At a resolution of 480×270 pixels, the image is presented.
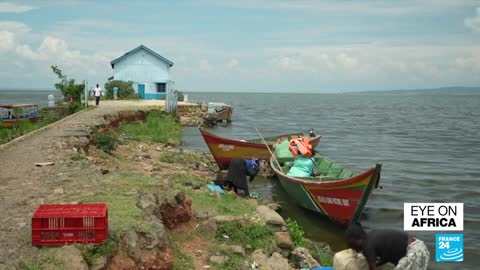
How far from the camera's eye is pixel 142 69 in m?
42.4

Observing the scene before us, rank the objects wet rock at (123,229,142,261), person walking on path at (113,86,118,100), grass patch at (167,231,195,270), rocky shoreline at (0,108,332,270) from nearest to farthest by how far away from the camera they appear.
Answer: rocky shoreline at (0,108,332,270)
wet rock at (123,229,142,261)
grass patch at (167,231,195,270)
person walking on path at (113,86,118,100)

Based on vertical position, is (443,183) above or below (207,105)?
below

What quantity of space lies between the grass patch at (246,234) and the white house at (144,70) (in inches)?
1345

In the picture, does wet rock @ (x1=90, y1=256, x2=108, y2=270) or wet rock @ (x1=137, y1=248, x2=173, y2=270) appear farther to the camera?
wet rock @ (x1=137, y1=248, x2=173, y2=270)

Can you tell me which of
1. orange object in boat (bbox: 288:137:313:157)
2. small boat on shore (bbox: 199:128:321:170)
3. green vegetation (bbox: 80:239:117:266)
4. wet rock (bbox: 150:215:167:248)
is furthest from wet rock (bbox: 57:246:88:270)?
small boat on shore (bbox: 199:128:321:170)

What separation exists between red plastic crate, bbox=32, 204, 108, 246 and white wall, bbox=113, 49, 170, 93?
36938mm

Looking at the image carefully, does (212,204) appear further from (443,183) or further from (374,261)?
(443,183)

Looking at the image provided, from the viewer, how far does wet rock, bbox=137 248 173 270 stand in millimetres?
6598

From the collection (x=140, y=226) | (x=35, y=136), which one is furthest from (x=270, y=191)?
(x=140, y=226)

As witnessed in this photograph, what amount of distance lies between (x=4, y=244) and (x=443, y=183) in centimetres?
1610

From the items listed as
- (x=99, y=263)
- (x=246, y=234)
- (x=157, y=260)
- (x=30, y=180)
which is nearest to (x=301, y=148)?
(x=246, y=234)

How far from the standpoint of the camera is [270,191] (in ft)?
54.2

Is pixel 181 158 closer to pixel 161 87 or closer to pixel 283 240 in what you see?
pixel 283 240

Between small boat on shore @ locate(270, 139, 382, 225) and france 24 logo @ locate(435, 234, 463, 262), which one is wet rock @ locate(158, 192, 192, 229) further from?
small boat on shore @ locate(270, 139, 382, 225)
